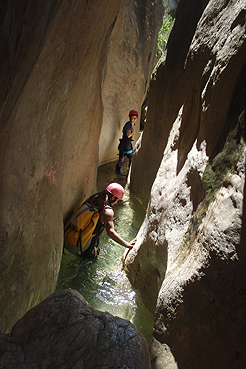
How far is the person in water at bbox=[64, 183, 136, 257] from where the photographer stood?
12.9 ft

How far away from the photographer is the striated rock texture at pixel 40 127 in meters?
1.64

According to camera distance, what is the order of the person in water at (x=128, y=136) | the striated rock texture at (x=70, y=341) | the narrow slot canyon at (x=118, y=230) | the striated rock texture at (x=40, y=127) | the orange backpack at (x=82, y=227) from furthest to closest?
the person in water at (x=128, y=136) → the orange backpack at (x=82, y=227) → the striated rock texture at (x=40, y=127) → the narrow slot canyon at (x=118, y=230) → the striated rock texture at (x=70, y=341)

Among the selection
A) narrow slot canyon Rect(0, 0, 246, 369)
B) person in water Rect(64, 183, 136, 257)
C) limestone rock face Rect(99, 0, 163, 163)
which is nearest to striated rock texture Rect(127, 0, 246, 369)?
narrow slot canyon Rect(0, 0, 246, 369)

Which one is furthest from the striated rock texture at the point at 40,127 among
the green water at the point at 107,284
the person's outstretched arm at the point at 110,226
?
the person's outstretched arm at the point at 110,226

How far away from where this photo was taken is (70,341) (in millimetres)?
1350

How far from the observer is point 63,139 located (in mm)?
3912

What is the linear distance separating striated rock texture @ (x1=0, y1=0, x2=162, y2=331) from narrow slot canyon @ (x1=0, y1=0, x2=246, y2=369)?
0.05 feet

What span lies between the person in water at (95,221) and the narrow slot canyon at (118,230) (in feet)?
0.88

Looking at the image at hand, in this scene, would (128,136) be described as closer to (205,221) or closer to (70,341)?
(205,221)

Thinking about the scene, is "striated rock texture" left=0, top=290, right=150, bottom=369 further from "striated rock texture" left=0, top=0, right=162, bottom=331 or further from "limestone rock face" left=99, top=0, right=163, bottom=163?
"limestone rock face" left=99, top=0, right=163, bottom=163

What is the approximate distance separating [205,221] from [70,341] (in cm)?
119

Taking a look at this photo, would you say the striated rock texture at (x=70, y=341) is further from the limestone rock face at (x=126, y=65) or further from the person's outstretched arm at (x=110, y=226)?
the limestone rock face at (x=126, y=65)

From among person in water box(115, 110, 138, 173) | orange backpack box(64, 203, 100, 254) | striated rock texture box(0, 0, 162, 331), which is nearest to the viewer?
striated rock texture box(0, 0, 162, 331)

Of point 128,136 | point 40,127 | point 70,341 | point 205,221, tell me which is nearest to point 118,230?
point 40,127
